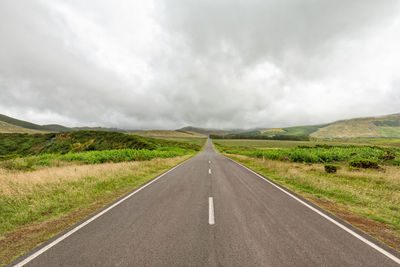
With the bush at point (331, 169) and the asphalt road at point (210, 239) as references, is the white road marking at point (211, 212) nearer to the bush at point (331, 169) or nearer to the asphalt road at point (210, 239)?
the asphalt road at point (210, 239)

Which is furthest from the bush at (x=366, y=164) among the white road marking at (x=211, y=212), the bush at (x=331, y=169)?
the white road marking at (x=211, y=212)

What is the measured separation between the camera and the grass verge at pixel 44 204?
399 cm

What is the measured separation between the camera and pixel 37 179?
28.3ft

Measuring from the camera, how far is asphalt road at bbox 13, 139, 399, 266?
314 cm

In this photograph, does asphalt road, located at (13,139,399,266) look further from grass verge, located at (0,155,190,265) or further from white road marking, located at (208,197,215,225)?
grass verge, located at (0,155,190,265)

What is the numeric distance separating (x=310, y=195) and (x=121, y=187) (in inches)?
408

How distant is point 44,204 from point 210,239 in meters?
6.82

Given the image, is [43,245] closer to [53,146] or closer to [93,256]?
[93,256]

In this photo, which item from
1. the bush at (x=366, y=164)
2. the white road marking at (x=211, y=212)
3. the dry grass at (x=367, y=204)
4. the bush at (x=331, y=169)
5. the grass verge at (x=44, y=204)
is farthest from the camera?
the bush at (x=366, y=164)

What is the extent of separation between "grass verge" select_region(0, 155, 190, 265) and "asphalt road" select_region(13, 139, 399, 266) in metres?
0.74

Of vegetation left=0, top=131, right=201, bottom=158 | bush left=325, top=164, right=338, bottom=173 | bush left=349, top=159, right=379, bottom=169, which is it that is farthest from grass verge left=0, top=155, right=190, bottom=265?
vegetation left=0, top=131, right=201, bottom=158

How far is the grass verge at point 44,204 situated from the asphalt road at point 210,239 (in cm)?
74

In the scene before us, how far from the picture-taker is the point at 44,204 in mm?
6012

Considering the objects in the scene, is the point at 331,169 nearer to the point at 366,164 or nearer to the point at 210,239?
the point at 366,164
